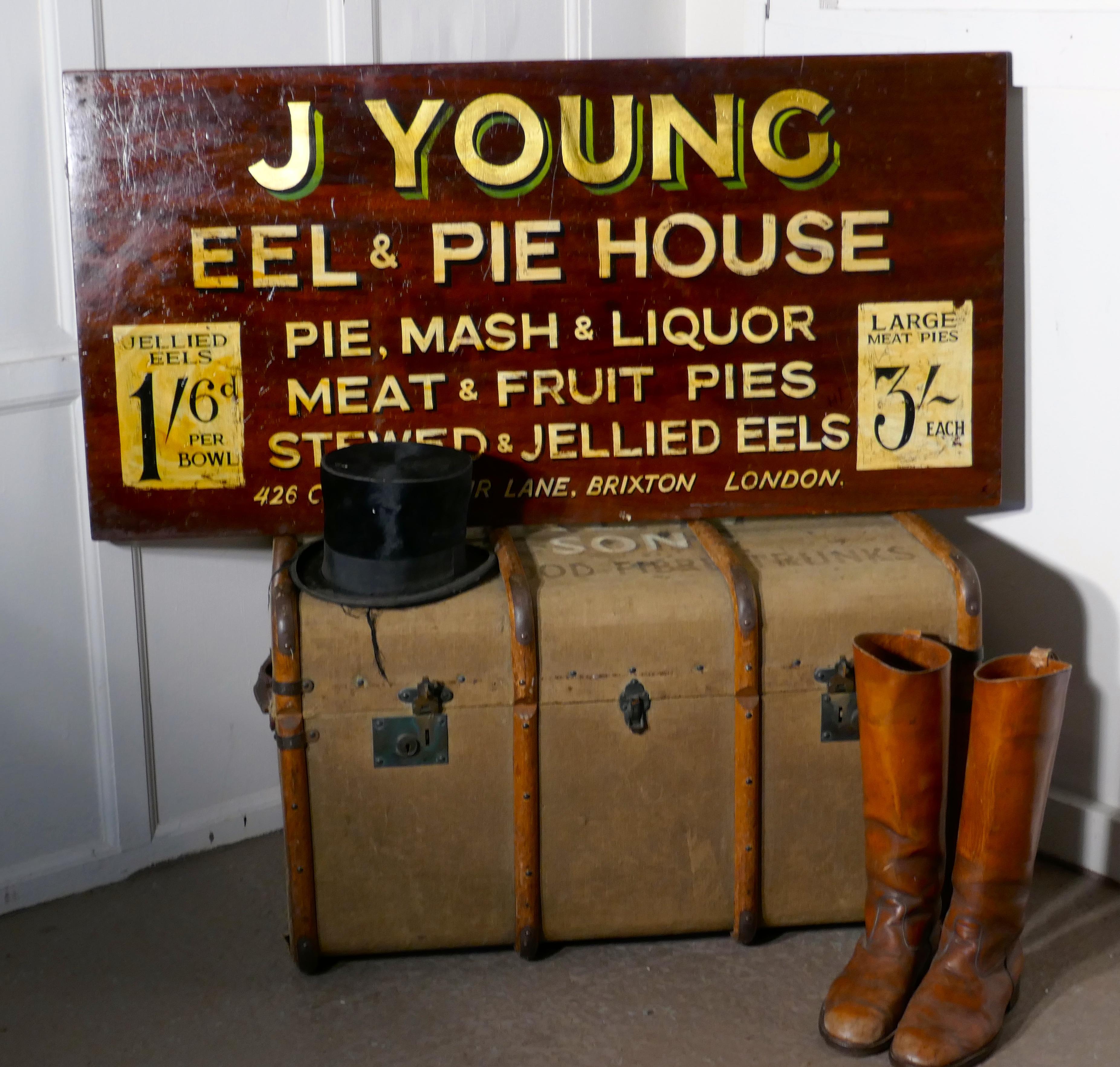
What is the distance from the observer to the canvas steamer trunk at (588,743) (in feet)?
7.52

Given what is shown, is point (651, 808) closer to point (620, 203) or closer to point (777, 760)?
point (777, 760)

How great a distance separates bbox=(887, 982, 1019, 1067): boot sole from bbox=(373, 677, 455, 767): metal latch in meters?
0.82

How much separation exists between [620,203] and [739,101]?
10.6 inches

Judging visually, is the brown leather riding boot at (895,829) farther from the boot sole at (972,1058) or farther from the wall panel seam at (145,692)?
the wall panel seam at (145,692)

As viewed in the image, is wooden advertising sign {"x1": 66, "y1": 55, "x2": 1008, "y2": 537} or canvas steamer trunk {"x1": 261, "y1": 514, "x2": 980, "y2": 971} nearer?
canvas steamer trunk {"x1": 261, "y1": 514, "x2": 980, "y2": 971}

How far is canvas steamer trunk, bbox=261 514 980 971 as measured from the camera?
7.52ft

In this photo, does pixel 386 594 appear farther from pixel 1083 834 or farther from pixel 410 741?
pixel 1083 834

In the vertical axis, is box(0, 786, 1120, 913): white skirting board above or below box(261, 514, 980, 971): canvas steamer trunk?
below

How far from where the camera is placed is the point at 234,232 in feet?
7.93

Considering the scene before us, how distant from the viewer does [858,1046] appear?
7.13 ft

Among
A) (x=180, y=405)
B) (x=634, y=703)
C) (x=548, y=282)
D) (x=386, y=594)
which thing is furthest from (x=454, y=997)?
(x=548, y=282)

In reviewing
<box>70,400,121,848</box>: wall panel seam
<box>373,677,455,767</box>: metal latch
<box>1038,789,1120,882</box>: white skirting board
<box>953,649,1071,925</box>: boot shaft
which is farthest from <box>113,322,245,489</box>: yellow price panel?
<box>1038,789,1120,882</box>: white skirting board

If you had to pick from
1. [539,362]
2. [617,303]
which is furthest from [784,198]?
[539,362]

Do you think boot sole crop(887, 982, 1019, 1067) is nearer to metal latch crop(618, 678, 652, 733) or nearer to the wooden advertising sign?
metal latch crop(618, 678, 652, 733)
